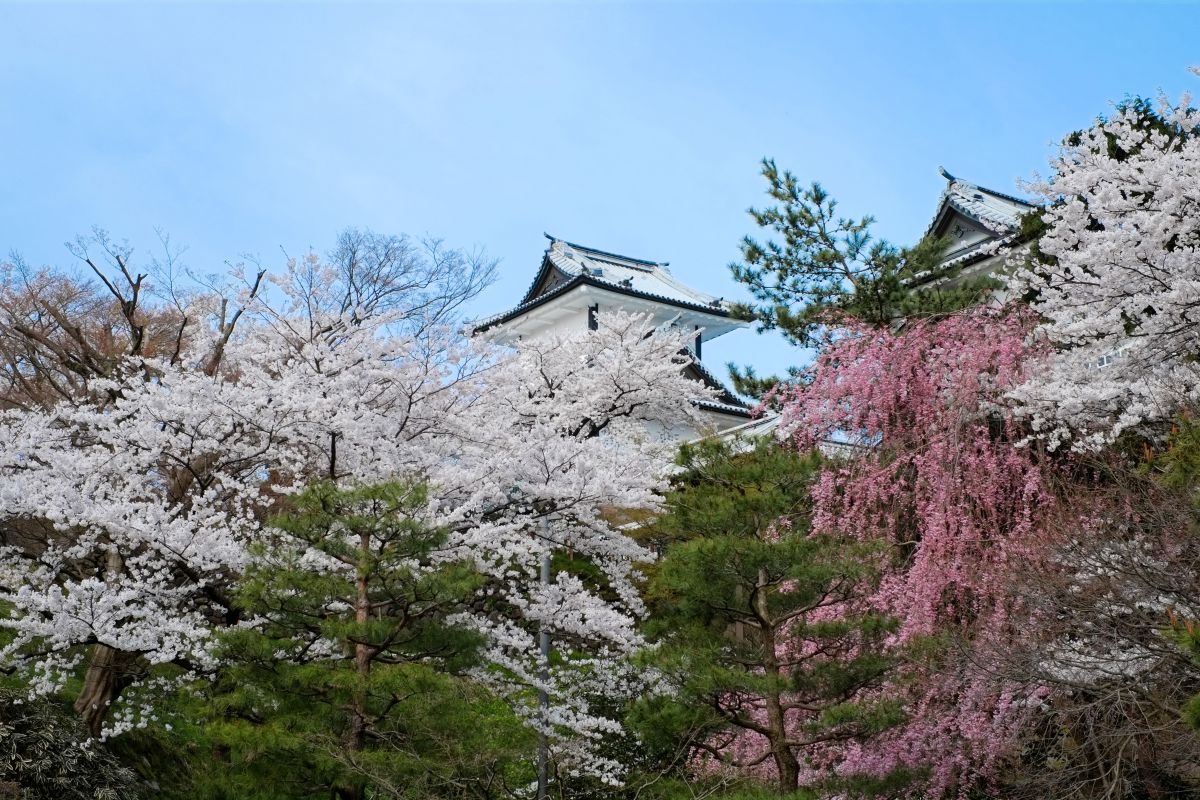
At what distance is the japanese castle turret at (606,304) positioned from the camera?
2147 centimetres

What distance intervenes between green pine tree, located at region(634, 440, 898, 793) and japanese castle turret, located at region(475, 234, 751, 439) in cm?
1306

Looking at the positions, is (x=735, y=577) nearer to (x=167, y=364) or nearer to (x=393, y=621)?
(x=393, y=621)

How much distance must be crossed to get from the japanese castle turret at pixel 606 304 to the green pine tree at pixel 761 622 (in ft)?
42.8

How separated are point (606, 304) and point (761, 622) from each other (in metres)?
15.0

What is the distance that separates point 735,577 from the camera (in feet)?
23.5

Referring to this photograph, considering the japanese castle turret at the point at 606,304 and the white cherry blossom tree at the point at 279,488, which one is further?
the japanese castle turret at the point at 606,304

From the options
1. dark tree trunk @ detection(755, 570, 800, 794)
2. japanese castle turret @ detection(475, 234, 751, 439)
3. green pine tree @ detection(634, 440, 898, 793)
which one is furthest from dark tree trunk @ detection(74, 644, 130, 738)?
japanese castle turret @ detection(475, 234, 751, 439)

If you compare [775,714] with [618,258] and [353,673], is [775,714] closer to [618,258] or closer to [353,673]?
[353,673]

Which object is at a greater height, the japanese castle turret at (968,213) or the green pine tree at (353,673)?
the japanese castle turret at (968,213)

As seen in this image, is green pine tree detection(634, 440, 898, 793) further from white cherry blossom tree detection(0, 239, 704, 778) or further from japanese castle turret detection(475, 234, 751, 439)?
japanese castle turret detection(475, 234, 751, 439)

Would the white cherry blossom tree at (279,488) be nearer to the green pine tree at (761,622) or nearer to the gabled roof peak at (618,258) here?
the green pine tree at (761,622)

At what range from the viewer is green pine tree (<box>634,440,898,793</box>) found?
6.94 m

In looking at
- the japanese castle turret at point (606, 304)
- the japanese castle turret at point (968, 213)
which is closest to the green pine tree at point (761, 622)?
the japanese castle turret at point (968, 213)

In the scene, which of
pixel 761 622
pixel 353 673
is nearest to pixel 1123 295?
pixel 761 622
